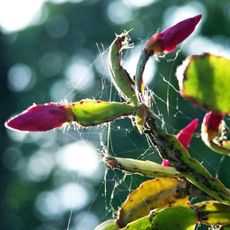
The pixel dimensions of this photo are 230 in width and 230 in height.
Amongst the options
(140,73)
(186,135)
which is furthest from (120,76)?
(186,135)

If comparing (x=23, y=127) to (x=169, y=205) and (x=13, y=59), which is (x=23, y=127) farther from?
(x=13, y=59)

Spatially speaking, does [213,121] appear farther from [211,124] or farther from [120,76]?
[120,76]

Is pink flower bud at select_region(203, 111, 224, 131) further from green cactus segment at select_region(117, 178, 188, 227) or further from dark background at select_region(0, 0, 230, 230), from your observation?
dark background at select_region(0, 0, 230, 230)

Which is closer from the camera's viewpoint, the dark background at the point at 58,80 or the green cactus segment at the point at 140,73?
the green cactus segment at the point at 140,73

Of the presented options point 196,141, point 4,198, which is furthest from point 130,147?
point 4,198

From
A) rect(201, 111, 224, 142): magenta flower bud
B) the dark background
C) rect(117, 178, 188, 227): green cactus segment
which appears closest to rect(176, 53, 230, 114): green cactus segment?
rect(201, 111, 224, 142): magenta flower bud

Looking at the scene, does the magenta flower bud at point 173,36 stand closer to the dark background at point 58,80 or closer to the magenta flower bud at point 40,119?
the magenta flower bud at point 40,119

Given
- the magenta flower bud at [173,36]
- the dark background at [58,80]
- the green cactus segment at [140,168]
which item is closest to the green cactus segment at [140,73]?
the magenta flower bud at [173,36]
